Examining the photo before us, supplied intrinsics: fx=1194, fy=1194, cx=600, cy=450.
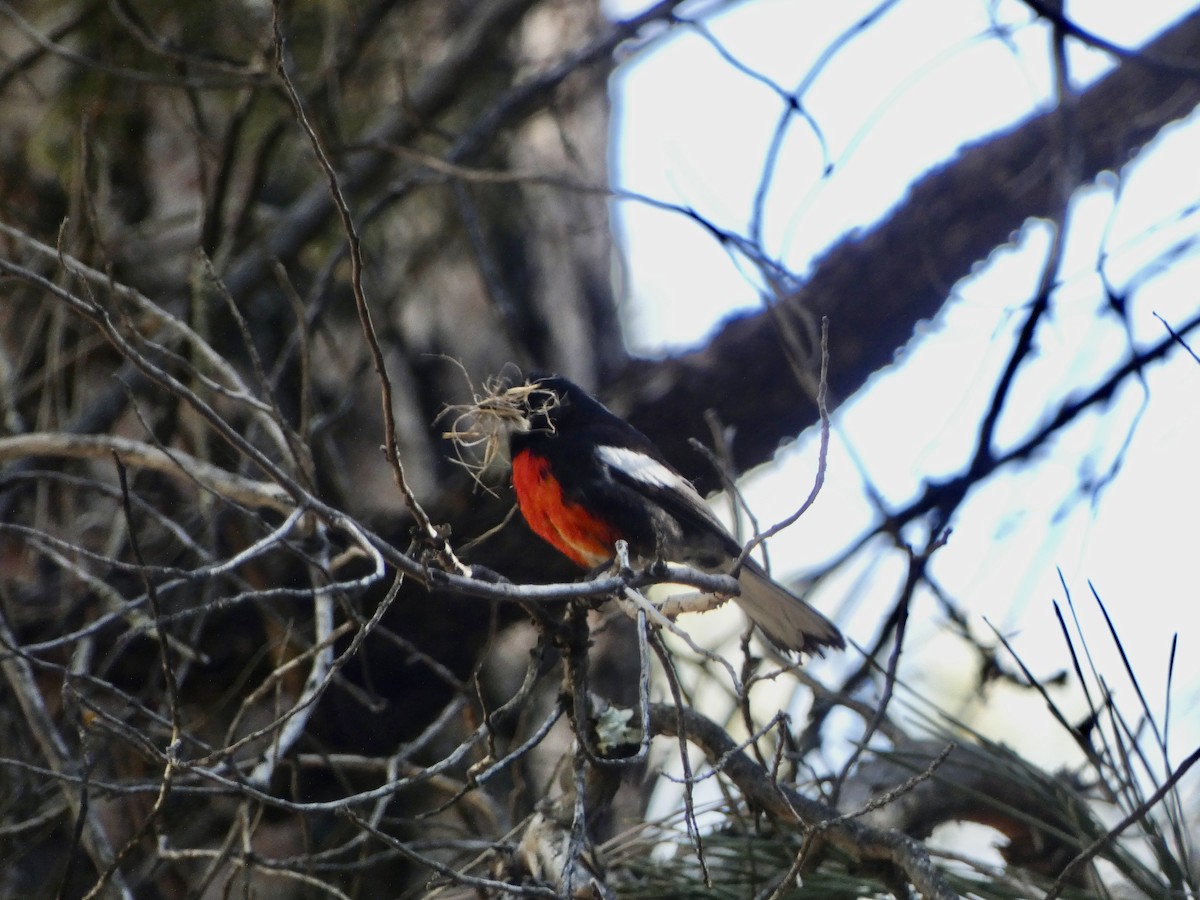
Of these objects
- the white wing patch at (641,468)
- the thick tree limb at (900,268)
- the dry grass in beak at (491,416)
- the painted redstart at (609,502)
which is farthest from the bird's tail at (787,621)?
the thick tree limb at (900,268)

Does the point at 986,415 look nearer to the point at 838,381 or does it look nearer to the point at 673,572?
the point at 838,381

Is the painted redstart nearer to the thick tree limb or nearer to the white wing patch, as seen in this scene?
the white wing patch

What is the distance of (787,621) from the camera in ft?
11.6

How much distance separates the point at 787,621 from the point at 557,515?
0.75 m

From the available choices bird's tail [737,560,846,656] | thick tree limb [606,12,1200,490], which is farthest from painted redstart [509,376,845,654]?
thick tree limb [606,12,1200,490]

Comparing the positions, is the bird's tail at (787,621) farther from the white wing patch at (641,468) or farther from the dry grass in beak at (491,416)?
the dry grass in beak at (491,416)

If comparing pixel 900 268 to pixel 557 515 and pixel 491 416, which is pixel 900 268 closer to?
pixel 557 515

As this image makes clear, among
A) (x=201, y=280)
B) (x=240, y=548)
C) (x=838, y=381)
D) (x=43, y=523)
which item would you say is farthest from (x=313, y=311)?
(x=838, y=381)

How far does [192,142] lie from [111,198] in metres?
0.43

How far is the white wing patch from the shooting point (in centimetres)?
356

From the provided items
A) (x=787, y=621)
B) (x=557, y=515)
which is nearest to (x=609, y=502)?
(x=557, y=515)

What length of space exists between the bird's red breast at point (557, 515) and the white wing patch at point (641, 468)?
170mm

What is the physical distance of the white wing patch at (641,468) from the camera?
11.7 ft

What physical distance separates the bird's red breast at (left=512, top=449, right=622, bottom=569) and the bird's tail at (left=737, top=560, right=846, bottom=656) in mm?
437
